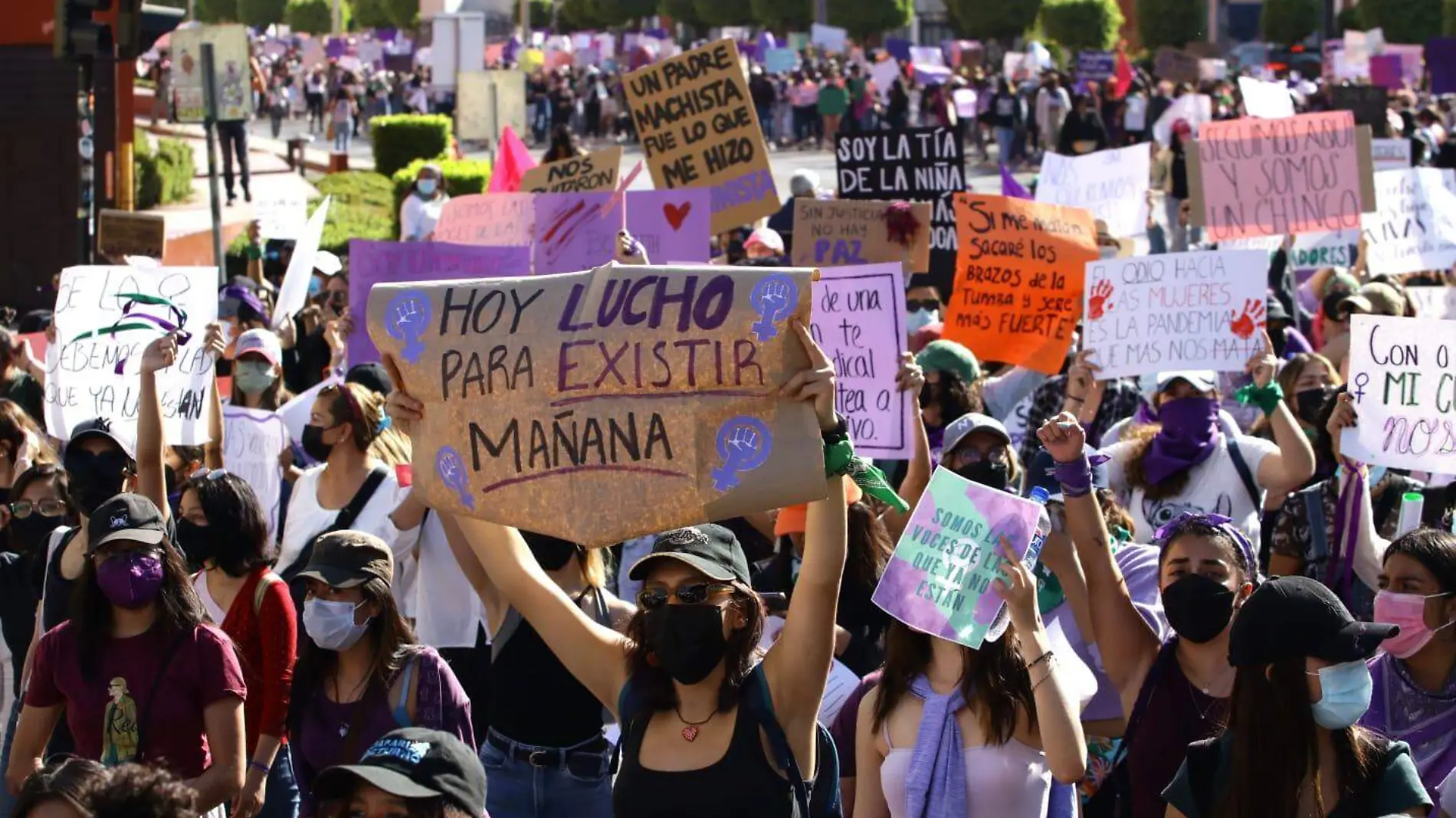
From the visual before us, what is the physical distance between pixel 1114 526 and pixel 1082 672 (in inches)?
34.6

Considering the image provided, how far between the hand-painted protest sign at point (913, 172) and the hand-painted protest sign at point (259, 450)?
5444 mm

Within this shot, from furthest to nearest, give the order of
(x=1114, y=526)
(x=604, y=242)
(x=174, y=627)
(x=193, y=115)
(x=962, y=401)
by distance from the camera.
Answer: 1. (x=193, y=115)
2. (x=604, y=242)
3. (x=962, y=401)
4. (x=1114, y=526)
5. (x=174, y=627)

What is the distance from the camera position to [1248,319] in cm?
781

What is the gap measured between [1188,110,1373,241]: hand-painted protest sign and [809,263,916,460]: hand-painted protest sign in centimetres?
481

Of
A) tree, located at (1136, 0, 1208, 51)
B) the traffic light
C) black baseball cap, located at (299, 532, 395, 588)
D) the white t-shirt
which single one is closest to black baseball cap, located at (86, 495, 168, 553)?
black baseball cap, located at (299, 532, 395, 588)

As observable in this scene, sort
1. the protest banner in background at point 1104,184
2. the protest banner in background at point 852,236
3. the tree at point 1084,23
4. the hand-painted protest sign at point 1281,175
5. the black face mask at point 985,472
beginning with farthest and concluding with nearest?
1. the tree at point 1084,23
2. the protest banner in background at point 1104,184
3. the hand-painted protest sign at point 1281,175
4. the protest banner in background at point 852,236
5. the black face mask at point 985,472

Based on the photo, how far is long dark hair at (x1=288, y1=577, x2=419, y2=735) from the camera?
16.0ft

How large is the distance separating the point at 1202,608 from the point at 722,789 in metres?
1.24

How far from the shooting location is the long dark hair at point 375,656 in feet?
16.0

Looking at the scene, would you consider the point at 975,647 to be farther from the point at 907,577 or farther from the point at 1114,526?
the point at 1114,526

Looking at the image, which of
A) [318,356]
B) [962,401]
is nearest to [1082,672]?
[962,401]

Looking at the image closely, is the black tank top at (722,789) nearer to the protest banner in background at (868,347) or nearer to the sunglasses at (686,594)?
the sunglasses at (686,594)

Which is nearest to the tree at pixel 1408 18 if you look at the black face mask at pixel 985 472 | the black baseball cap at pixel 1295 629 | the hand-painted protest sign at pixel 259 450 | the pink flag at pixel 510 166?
the pink flag at pixel 510 166

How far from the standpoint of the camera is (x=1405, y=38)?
1901 inches
